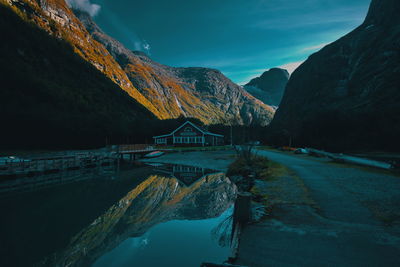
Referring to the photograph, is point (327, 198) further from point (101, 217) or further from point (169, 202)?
point (101, 217)

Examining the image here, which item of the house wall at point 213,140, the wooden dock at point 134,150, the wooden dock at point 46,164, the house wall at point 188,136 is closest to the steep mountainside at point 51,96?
the wooden dock at point 134,150

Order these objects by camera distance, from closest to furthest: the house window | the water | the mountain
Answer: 1. the water
2. the mountain
3. the house window

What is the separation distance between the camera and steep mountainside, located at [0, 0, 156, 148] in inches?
1954

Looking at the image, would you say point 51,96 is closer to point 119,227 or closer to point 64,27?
point 119,227

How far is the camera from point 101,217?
11578mm

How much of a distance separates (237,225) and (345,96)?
86.0m

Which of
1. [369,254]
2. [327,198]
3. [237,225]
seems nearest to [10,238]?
[237,225]

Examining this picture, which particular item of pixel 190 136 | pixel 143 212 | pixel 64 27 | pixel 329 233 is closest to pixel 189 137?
pixel 190 136

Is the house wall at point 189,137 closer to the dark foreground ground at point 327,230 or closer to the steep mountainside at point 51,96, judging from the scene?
the steep mountainside at point 51,96

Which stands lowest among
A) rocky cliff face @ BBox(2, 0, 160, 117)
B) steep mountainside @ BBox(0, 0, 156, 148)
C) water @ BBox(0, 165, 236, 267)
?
water @ BBox(0, 165, 236, 267)

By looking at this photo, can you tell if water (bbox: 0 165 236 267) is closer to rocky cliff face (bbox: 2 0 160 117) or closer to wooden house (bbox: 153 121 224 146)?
wooden house (bbox: 153 121 224 146)

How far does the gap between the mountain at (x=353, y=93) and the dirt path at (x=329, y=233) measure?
32532 millimetres

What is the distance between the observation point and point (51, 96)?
73.8 metres

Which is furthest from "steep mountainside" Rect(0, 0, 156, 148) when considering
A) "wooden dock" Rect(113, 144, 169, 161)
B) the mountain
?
the mountain
